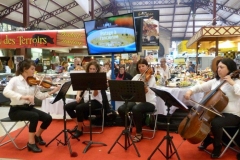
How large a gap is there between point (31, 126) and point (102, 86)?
1160mm

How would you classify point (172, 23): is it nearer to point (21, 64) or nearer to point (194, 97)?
point (194, 97)

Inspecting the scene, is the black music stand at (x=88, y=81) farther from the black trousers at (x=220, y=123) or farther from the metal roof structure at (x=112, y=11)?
the metal roof structure at (x=112, y=11)

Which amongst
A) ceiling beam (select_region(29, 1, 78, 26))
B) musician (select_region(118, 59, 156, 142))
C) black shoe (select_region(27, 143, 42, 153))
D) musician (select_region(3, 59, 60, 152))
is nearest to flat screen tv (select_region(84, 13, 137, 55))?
musician (select_region(118, 59, 156, 142))

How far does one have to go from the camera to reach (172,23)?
21547 millimetres

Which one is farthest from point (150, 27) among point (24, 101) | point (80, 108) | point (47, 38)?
point (24, 101)

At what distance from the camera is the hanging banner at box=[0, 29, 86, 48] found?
5871 mm

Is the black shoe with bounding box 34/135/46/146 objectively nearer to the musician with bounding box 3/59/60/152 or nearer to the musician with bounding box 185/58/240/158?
the musician with bounding box 3/59/60/152

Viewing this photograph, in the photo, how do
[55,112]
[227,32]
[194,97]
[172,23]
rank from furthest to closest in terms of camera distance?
[172,23] < [227,32] < [55,112] < [194,97]

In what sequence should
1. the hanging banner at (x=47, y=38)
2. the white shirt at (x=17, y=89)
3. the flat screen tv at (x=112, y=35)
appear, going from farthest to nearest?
the hanging banner at (x=47, y=38) < the flat screen tv at (x=112, y=35) < the white shirt at (x=17, y=89)

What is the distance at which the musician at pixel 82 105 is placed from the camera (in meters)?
4.04

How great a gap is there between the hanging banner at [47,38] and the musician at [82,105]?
1.83 meters

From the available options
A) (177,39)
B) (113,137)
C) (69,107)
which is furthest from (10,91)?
(177,39)

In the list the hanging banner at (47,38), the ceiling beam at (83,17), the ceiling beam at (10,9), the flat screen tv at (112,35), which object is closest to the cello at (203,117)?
the flat screen tv at (112,35)

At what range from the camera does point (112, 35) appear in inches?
174
